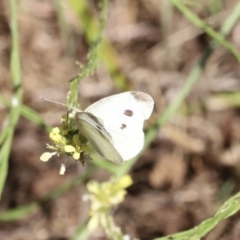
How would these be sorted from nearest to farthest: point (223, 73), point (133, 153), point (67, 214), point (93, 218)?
1. point (133, 153)
2. point (93, 218)
3. point (67, 214)
4. point (223, 73)

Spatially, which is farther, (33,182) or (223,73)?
(223,73)

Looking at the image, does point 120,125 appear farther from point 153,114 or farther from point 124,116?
point 153,114

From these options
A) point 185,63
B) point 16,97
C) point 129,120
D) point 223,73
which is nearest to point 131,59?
point 185,63

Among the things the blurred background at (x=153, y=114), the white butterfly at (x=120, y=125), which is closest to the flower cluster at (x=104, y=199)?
the white butterfly at (x=120, y=125)

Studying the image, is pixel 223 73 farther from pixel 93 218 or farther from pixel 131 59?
pixel 93 218

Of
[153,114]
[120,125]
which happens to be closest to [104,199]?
[120,125]

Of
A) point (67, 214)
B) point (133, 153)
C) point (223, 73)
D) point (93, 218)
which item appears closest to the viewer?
point (133, 153)

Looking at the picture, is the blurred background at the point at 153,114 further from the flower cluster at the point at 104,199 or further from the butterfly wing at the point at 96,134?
the butterfly wing at the point at 96,134
